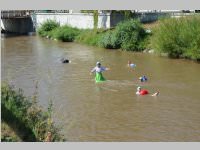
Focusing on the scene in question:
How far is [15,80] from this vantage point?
28.3 metres

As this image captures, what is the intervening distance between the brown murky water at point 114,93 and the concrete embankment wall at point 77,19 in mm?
9972

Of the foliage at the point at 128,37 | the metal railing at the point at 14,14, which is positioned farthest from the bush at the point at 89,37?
the metal railing at the point at 14,14

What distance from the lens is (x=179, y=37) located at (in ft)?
121

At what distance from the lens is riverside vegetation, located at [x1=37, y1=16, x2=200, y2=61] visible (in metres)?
36.1

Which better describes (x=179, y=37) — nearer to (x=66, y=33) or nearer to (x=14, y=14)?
(x=66, y=33)

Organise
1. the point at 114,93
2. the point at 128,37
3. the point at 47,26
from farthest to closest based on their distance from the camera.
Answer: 1. the point at 47,26
2. the point at 128,37
3. the point at 114,93

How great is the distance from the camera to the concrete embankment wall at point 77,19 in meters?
51.9

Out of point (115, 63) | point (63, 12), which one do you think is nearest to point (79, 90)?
point (115, 63)

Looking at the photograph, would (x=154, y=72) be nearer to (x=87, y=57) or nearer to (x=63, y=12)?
(x=87, y=57)

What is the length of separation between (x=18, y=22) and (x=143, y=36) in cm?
2458

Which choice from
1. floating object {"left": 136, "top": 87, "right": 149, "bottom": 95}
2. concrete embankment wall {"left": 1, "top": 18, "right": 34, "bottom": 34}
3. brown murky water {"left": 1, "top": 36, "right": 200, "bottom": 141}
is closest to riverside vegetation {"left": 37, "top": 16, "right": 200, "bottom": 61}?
brown murky water {"left": 1, "top": 36, "right": 200, "bottom": 141}

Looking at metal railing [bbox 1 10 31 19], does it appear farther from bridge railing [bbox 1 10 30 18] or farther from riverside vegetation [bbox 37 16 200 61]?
riverside vegetation [bbox 37 16 200 61]

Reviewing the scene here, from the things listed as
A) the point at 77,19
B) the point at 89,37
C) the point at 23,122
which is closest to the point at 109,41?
the point at 89,37

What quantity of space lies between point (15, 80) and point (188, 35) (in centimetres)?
1392
